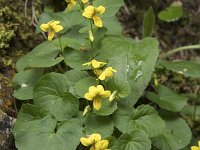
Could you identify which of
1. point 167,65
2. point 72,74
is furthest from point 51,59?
point 167,65

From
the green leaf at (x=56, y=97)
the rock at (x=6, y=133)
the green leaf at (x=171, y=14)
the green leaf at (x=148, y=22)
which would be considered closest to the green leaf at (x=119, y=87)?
the green leaf at (x=56, y=97)

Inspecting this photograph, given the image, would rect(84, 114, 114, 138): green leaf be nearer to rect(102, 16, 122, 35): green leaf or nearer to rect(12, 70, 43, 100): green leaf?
rect(12, 70, 43, 100): green leaf

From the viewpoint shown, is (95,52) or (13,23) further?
(13,23)

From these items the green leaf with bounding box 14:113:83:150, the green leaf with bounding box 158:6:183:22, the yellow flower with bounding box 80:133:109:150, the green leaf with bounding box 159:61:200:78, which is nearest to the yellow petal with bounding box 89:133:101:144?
A: the yellow flower with bounding box 80:133:109:150

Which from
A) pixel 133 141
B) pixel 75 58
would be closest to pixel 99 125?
pixel 133 141

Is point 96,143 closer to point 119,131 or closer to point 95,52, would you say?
point 119,131

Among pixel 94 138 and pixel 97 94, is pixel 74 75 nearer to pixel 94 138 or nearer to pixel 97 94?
pixel 97 94

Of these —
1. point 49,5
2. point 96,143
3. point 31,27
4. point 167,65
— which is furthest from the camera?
point 49,5
